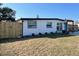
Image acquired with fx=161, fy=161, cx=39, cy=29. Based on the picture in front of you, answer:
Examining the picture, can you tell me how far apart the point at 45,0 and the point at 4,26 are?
223 inches

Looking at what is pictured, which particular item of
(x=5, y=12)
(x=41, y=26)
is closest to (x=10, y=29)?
(x=5, y=12)

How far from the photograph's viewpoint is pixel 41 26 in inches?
429

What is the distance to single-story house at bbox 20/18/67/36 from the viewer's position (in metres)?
10.4

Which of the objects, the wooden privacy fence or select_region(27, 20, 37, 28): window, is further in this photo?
select_region(27, 20, 37, 28): window

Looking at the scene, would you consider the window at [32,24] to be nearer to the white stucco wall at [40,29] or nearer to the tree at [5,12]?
the white stucco wall at [40,29]

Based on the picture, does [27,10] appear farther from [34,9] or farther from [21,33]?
[21,33]

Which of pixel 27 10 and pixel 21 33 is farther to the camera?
pixel 21 33

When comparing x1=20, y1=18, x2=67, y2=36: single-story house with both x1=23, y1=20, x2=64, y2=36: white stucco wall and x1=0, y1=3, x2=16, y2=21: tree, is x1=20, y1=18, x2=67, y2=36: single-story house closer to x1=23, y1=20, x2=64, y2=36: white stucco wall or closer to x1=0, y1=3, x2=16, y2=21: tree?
x1=23, y1=20, x2=64, y2=36: white stucco wall

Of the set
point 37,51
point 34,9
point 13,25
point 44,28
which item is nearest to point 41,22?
point 44,28

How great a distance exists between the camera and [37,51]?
5.11 m

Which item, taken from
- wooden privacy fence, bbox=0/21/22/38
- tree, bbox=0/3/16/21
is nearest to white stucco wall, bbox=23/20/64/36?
wooden privacy fence, bbox=0/21/22/38

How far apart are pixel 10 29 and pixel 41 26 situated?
256cm

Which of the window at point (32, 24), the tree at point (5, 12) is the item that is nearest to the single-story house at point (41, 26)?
the window at point (32, 24)

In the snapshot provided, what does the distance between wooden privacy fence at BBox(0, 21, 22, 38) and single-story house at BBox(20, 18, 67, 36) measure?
2.73 feet
